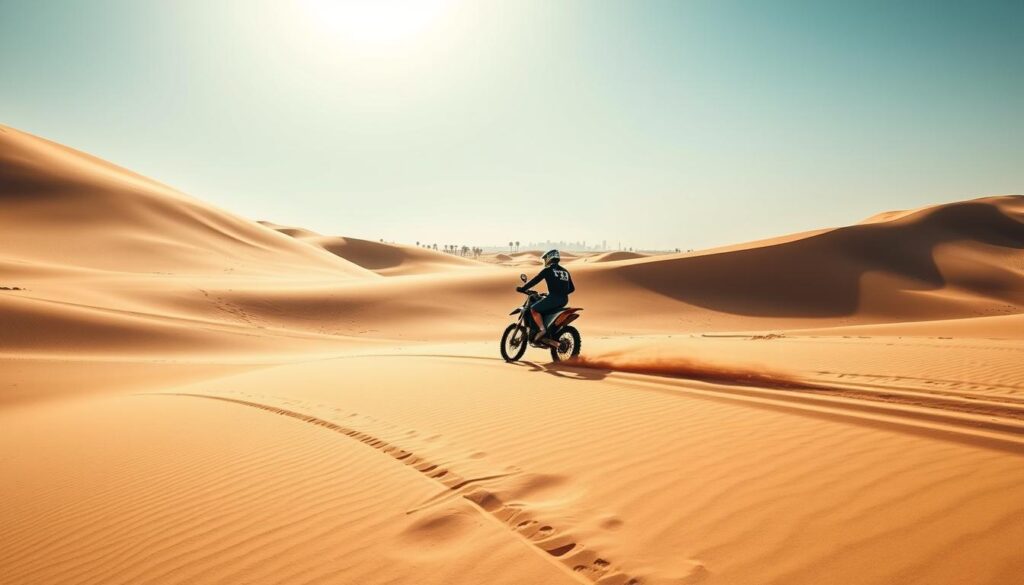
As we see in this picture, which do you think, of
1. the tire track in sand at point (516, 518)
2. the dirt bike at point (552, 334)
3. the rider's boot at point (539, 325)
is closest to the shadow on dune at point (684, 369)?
the dirt bike at point (552, 334)

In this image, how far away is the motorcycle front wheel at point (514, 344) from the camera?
10.3 m

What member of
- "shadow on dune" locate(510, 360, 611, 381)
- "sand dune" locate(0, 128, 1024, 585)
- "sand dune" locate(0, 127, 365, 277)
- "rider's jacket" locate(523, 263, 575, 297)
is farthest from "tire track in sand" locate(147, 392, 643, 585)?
"sand dune" locate(0, 127, 365, 277)

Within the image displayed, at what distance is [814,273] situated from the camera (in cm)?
3161

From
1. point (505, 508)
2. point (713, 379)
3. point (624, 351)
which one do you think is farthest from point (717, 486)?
point (624, 351)

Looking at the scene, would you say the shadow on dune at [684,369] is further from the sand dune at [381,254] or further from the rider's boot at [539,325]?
the sand dune at [381,254]

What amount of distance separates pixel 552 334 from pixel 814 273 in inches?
1110

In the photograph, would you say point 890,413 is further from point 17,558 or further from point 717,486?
point 17,558

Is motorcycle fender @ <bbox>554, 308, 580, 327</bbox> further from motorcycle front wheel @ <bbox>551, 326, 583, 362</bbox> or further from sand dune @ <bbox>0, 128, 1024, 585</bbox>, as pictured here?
sand dune @ <bbox>0, 128, 1024, 585</bbox>

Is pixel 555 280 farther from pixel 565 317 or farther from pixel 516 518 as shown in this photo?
pixel 516 518

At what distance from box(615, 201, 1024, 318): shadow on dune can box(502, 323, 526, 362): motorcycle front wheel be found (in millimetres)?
19803

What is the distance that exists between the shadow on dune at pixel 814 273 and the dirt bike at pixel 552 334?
1978cm

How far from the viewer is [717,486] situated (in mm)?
3371

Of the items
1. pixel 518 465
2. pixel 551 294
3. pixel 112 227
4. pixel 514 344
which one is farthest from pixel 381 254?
pixel 518 465

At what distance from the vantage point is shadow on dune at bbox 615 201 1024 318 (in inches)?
1123
